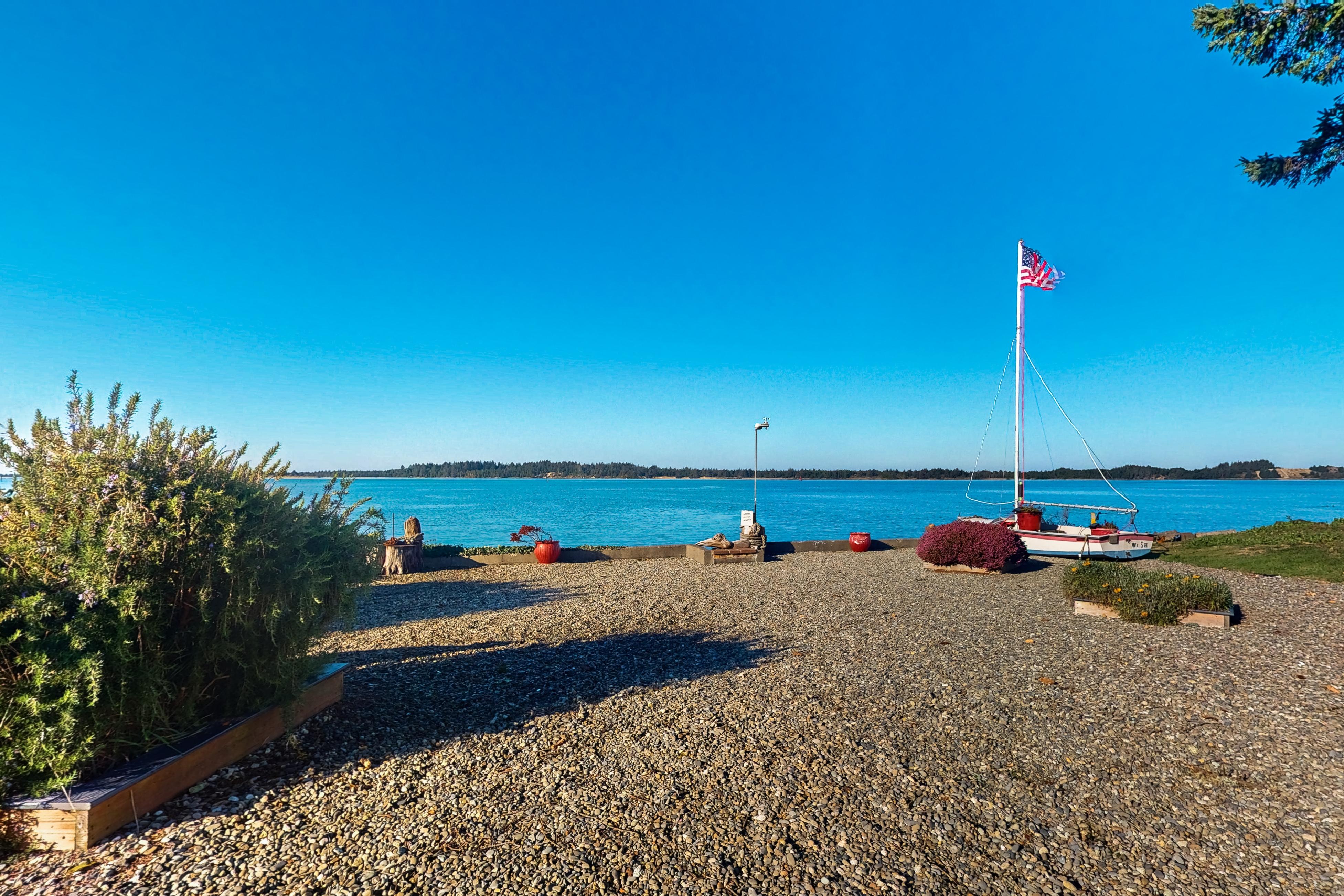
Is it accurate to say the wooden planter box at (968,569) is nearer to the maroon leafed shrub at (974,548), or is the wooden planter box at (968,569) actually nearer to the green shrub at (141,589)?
the maroon leafed shrub at (974,548)

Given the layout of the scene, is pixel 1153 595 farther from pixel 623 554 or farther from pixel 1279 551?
pixel 623 554

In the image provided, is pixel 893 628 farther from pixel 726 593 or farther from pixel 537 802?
pixel 537 802

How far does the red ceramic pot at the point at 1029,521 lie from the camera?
58.2ft

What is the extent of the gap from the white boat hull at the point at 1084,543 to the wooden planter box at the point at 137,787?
16667 millimetres

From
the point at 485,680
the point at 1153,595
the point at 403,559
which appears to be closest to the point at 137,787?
the point at 485,680

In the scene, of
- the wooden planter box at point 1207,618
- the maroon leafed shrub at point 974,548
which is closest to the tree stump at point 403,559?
the maroon leafed shrub at point 974,548

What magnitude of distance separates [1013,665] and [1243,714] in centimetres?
186

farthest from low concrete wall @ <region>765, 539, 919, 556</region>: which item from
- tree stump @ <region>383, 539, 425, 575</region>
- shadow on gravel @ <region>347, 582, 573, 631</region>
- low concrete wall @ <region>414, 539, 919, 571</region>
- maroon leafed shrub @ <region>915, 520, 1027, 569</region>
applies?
tree stump @ <region>383, 539, 425, 575</region>

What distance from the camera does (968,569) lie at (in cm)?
1340

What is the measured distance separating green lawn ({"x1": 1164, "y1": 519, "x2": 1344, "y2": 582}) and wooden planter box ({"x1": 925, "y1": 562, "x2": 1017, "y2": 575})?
4327mm

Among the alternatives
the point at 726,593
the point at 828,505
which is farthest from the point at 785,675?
the point at 828,505

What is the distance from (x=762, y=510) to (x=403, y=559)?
65.5m

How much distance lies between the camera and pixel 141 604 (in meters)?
3.57

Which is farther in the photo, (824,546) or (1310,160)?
(824,546)
